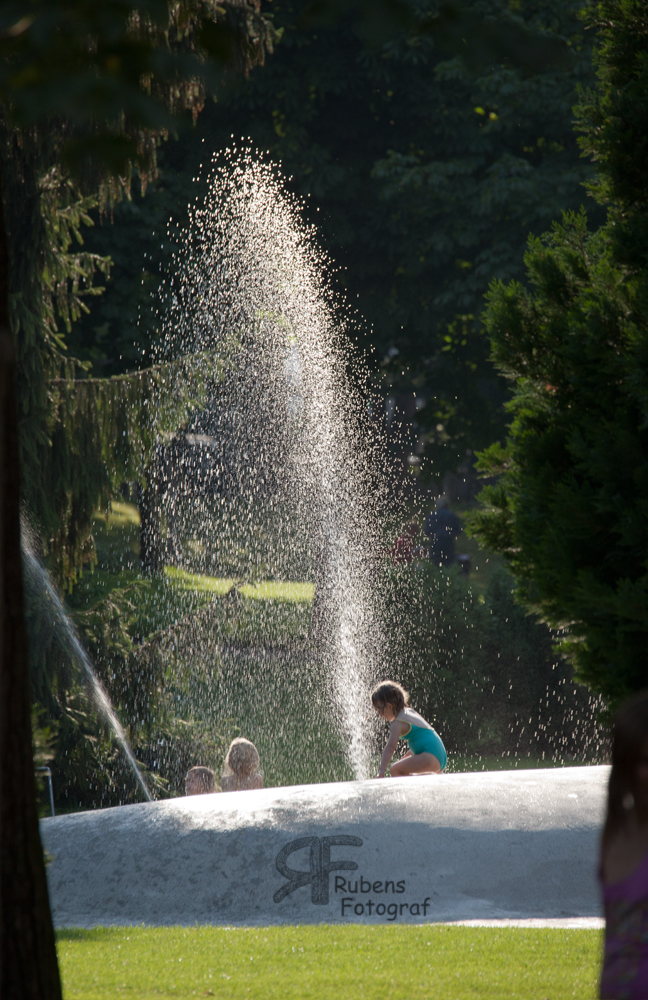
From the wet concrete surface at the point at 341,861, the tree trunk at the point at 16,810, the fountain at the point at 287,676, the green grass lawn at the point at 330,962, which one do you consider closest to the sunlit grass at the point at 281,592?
the fountain at the point at 287,676

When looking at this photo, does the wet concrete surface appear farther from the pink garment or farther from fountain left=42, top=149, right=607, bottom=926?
the pink garment

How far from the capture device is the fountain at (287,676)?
6.02m

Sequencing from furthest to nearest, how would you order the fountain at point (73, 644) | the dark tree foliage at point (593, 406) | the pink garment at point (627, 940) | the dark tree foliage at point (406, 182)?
the dark tree foliage at point (406, 182) → the fountain at point (73, 644) → the dark tree foliage at point (593, 406) → the pink garment at point (627, 940)

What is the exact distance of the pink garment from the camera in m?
1.96

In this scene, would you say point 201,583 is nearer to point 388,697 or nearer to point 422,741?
point 422,741

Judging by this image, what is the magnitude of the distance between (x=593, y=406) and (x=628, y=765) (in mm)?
3057

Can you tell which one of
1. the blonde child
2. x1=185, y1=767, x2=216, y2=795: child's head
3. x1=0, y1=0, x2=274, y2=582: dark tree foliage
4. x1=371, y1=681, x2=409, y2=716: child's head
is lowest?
x1=185, y1=767, x2=216, y2=795: child's head

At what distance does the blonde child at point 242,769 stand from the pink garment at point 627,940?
6274 millimetres

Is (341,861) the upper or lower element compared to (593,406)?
lower

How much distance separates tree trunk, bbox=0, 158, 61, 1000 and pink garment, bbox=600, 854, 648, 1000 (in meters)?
1.49

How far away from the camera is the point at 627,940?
1983 millimetres

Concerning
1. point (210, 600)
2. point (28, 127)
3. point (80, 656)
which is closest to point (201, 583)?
point (210, 600)

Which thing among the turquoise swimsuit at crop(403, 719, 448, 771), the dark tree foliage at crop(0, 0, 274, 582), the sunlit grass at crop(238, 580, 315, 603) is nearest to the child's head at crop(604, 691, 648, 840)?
the dark tree foliage at crop(0, 0, 274, 582)

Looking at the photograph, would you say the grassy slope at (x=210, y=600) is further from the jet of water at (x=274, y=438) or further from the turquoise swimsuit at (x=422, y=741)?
the turquoise swimsuit at (x=422, y=741)
